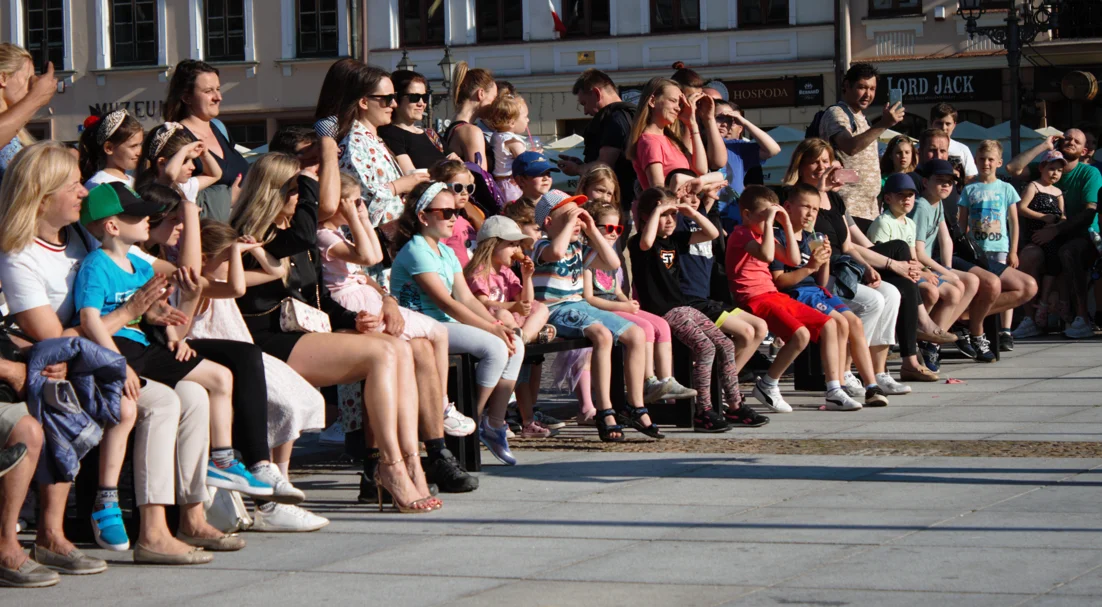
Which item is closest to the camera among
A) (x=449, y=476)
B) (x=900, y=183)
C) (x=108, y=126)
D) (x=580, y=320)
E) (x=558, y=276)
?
(x=449, y=476)

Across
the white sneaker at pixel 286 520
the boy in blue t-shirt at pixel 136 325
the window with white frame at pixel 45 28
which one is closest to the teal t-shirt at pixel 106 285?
the boy in blue t-shirt at pixel 136 325

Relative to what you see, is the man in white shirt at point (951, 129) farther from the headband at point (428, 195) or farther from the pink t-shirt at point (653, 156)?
the headband at point (428, 195)

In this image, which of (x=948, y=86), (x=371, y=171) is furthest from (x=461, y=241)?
(x=948, y=86)

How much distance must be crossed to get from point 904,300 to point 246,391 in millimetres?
6093

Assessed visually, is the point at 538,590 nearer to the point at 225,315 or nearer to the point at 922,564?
the point at 922,564

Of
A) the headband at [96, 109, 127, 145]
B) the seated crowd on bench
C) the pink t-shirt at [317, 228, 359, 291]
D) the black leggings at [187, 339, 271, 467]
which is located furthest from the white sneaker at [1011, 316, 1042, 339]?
the black leggings at [187, 339, 271, 467]

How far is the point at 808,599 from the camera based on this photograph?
475cm

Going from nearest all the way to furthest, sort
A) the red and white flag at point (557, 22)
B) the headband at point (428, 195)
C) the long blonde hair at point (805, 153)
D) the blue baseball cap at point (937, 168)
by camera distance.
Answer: the headband at point (428, 195) → the long blonde hair at point (805, 153) → the blue baseball cap at point (937, 168) → the red and white flag at point (557, 22)

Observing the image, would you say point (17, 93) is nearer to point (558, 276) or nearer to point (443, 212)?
point (443, 212)

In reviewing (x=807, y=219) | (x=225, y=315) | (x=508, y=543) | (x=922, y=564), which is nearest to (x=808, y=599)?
(x=922, y=564)

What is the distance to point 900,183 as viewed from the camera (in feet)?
38.7

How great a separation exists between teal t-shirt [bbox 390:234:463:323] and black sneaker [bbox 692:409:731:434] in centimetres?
178

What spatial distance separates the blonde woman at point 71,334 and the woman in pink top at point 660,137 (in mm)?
4893

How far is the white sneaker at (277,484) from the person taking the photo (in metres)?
6.15
